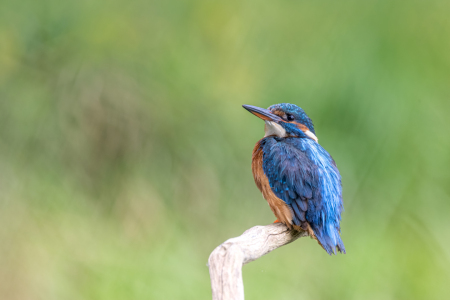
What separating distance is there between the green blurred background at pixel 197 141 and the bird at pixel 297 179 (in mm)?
1024

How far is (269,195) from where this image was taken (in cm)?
211

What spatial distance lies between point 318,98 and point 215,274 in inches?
87.6

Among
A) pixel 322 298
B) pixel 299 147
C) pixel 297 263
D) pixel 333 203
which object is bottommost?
pixel 322 298

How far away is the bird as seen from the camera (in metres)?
1.94

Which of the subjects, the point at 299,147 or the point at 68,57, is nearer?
the point at 299,147

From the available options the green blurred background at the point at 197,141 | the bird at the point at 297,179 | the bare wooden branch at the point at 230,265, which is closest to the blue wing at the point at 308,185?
the bird at the point at 297,179

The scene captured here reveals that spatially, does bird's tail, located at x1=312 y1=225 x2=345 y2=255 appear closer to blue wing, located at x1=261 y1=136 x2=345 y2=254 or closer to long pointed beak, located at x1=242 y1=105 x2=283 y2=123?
blue wing, located at x1=261 y1=136 x2=345 y2=254

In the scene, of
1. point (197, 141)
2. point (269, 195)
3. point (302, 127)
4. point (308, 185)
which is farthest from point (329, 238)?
point (197, 141)

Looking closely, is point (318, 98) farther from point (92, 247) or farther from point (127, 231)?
point (92, 247)

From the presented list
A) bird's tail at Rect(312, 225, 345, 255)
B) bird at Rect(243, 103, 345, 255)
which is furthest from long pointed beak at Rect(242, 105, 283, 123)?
bird's tail at Rect(312, 225, 345, 255)

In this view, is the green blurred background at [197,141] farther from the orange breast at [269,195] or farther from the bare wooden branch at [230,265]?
the bare wooden branch at [230,265]

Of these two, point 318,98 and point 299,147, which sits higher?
point 318,98

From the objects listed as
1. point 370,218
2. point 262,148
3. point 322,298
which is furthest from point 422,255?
point 262,148

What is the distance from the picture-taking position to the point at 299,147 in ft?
6.88
